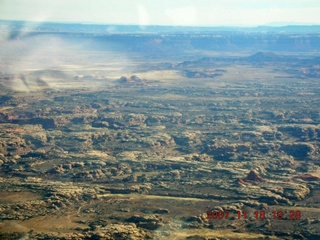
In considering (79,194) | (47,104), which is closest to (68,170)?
(79,194)

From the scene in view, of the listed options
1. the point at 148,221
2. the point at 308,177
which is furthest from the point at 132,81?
the point at 148,221

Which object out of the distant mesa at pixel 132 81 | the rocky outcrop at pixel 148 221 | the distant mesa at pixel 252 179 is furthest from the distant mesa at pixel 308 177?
the distant mesa at pixel 132 81

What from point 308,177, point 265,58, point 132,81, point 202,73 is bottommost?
point 308,177

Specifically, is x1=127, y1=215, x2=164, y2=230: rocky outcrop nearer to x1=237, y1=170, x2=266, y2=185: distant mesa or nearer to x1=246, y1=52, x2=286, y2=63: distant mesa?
x1=237, y1=170, x2=266, y2=185: distant mesa

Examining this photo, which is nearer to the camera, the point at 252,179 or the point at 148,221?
the point at 148,221
